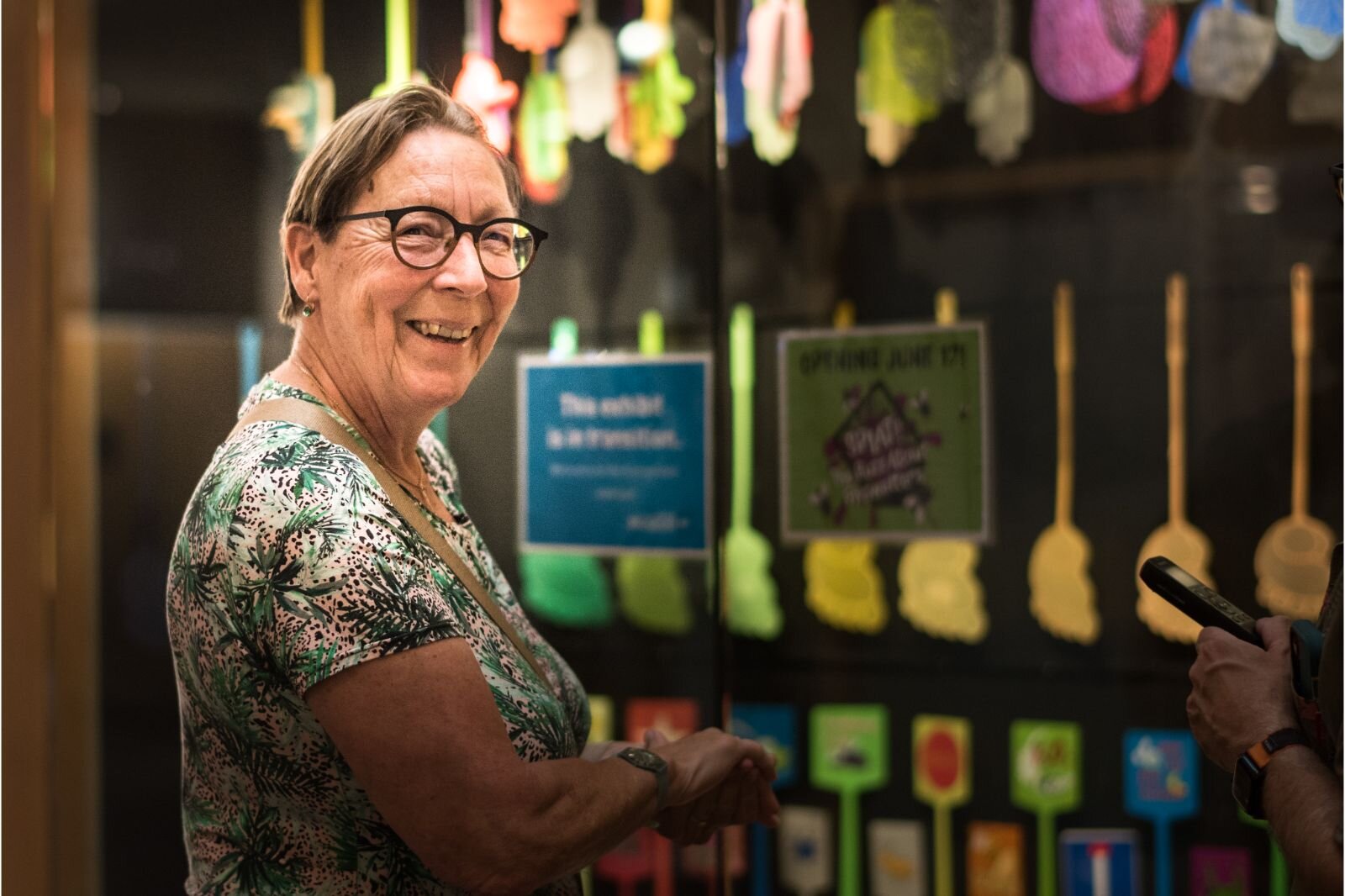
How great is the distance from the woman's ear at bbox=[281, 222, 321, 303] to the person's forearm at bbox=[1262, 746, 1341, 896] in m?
1.13

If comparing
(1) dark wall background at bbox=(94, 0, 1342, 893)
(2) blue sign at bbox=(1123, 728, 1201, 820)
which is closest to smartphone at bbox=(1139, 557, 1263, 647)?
(1) dark wall background at bbox=(94, 0, 1342, 893)

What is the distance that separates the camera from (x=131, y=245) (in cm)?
194

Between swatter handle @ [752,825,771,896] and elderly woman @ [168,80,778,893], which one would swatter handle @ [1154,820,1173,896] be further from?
elderly woman @ [168,80,778,893]

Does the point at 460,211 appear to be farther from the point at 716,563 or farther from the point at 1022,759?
the point at 1022,759

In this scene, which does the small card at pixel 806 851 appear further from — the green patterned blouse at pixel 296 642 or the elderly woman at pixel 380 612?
the green patterned blouse at pixel 296 642

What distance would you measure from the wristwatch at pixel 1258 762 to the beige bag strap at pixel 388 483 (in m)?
0.73

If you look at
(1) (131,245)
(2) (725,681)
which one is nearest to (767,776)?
(2) (725,681)

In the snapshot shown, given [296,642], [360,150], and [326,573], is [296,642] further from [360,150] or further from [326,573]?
[360,150]

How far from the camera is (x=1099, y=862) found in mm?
1996

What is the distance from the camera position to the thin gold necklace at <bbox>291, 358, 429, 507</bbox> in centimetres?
149

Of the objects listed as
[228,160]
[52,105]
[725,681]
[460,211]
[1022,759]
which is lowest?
[1022,759]

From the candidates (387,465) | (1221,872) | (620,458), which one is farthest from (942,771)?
(387,465)

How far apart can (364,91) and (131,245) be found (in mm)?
492

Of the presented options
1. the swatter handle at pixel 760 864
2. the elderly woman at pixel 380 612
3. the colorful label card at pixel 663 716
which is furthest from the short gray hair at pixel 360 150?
the swatter handle at pixel 760 864
